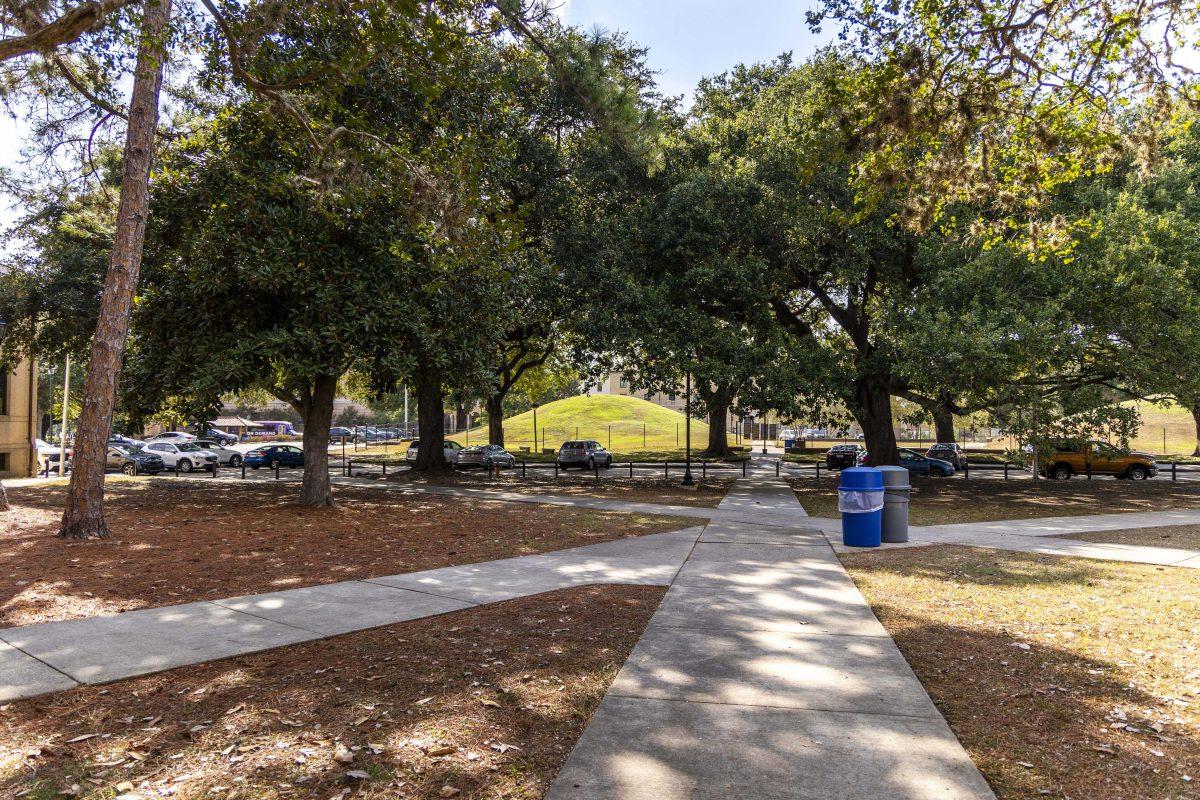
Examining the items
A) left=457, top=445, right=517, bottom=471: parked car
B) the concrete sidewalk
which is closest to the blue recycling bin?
the concrete sidewalk

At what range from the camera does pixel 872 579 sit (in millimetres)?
8602

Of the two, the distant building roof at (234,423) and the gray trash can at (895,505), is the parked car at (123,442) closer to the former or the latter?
the gray trash can at (895,505)

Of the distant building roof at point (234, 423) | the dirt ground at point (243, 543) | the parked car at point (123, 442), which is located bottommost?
the dirt ground at point (243, 543)

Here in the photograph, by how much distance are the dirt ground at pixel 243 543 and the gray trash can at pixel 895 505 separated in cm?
369

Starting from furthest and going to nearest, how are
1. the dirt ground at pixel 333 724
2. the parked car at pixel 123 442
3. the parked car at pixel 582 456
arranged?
the parked car at pixel 123 442
the parked car at pixel 582 456
the dirt ground at pixel 333 724

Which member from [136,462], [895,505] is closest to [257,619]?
[895,505]

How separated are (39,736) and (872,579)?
7852 mm

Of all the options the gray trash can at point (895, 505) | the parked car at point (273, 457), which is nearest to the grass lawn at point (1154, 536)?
the gray trash can at point (895, 505)

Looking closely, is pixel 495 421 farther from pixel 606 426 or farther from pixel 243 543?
pixel 606 426

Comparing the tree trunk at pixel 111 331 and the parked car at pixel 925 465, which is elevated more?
the tree trunk at pixel 111 331

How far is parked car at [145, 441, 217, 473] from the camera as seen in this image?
34.7 metres

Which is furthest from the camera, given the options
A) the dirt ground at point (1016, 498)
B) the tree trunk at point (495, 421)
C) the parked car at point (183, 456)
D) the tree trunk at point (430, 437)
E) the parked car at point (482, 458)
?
the tree trunk at point (495, 421)

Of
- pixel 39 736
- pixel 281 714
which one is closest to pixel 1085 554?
pixel 281 714

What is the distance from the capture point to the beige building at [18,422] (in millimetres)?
26938
